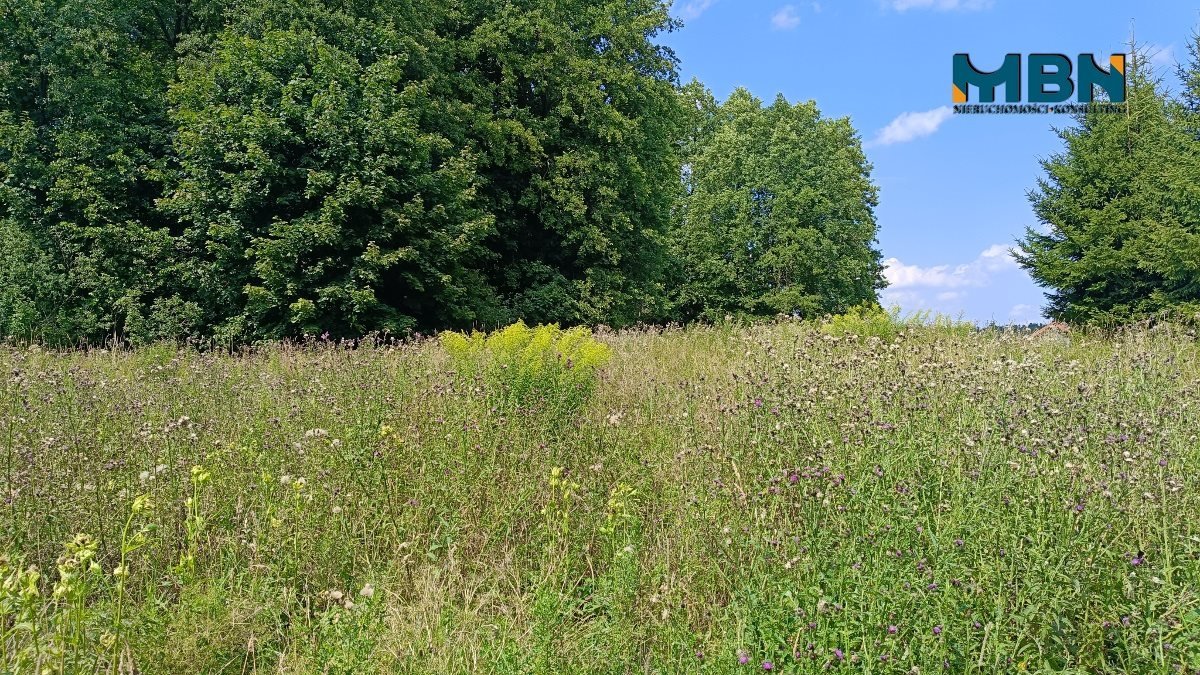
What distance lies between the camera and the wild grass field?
2848 mm

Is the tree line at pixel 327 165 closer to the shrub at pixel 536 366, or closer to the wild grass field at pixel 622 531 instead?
the shrub at pixel 536 366

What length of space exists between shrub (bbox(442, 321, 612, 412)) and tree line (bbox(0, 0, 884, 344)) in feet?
24.8

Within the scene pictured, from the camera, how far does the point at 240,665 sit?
3.26 meters

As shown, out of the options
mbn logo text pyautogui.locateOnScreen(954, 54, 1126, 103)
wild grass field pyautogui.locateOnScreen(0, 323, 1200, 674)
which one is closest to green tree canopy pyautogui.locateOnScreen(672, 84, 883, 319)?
mbn logo text pyautogui.locateOnScreen(954, 54, 1126, 103)

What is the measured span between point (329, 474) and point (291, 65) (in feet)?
48.4

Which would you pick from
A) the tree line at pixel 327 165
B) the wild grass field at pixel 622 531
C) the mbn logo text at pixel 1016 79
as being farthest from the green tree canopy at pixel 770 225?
the wild grass field at pixel 622 531

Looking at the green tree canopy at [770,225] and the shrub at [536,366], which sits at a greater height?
the green tree canopy at [770,225]

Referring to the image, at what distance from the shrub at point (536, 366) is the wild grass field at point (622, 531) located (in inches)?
18.3

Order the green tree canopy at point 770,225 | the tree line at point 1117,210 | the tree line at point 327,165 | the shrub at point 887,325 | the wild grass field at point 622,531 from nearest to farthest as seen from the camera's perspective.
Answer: the wild grass field at point 622,531 → the shrub at point 887,325 → the tree line at point 327,165 → the tree line at point 1117,210 → the green tree canopy at point 770,225

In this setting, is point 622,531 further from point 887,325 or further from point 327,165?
point 327,165

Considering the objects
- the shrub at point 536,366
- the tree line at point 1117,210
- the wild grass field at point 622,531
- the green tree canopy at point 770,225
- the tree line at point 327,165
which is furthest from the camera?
the green tree canopy at point 770,225

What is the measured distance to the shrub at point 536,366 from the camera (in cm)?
686

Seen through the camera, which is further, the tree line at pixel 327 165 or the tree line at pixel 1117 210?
the tree line at pixel 1117 210


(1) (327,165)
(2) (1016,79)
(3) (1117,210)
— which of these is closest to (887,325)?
(2) (1016,79)
